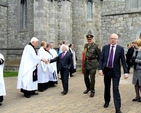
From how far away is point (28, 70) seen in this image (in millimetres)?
8273

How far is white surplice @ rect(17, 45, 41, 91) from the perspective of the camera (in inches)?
323

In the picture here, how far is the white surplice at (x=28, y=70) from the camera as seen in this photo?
323 inches

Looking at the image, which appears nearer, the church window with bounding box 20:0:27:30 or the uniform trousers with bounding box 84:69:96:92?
the uniform trousers with bounding box 84:69:96:92

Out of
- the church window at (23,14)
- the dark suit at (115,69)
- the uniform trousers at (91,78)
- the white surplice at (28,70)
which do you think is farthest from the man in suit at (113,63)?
the church window at (23,14)

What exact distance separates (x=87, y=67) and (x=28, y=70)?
6.56ft

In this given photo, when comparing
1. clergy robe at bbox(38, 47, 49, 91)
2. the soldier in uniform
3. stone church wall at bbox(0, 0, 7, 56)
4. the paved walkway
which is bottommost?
the paved walkway

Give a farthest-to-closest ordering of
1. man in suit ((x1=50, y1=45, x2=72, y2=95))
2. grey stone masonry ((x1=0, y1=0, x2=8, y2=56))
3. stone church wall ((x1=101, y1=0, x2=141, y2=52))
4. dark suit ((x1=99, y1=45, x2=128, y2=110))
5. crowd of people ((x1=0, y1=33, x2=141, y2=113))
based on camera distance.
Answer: grey stone masonry ((x1=0, y1=0, x2=8, y2=56))
stone church wall ((x1=101, y1=0, x2=141, y2=52))
man in suit ((x1=50, y1=45, x2=72, y2=95))
crowd of people ((x1=0, y1=33, x2=141, y2=113))
dark suit ((x1=99, y1=45, x2=128, y2=110))

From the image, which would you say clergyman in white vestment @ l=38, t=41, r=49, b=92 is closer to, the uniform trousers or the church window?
the uniform trousers

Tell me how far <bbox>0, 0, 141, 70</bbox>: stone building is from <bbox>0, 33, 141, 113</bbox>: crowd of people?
8290 millimetres

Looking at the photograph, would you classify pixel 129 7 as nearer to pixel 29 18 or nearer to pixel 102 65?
pixel 29 18

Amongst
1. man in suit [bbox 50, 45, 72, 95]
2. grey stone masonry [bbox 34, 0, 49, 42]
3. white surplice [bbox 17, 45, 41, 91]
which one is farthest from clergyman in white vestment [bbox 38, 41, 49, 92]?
grey stone masonry [bbox 34, 0, 49, 42]

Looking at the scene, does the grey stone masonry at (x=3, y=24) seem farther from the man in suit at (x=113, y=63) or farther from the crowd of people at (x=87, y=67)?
the man in suit at (x=113, y=63)

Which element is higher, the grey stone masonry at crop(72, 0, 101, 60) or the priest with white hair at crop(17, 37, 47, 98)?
the grey stone masonry at crop(72, 0, 101, 60)

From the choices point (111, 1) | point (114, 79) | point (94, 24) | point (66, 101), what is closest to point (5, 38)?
point (94, 24)
